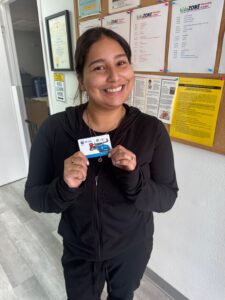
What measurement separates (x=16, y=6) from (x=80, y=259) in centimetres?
379

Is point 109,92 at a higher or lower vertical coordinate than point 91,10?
lower

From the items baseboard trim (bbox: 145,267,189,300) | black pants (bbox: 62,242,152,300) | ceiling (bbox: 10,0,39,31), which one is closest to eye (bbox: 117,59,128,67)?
black pants (bbox: 62,242,152,300)

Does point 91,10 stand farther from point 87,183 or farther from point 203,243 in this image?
point 203,243

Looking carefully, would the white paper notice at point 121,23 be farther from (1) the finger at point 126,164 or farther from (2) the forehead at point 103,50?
(1) the finger at point 126,164

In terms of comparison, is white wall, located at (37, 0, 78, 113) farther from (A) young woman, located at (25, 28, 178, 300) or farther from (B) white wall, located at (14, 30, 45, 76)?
(B) white wall, located at (14, 30, 45, 76)

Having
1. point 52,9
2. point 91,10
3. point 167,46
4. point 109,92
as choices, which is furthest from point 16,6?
point 109,92

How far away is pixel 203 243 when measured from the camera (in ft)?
3.77

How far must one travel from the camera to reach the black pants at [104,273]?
2.91 ft

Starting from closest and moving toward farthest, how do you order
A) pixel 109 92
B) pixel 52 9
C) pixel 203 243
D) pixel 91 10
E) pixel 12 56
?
pixel 109 92, pixel 203 243, pixel 91 10, pixel 52 9, pixel 12 56

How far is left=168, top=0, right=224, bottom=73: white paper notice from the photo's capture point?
2.79 ft

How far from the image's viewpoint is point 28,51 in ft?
16.7

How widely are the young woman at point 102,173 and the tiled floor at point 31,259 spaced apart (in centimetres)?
78

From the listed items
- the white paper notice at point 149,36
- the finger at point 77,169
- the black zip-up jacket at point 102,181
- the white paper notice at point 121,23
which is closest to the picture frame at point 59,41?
the white paper notice at point 121,23

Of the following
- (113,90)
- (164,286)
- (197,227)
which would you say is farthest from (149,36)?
(164,286)
